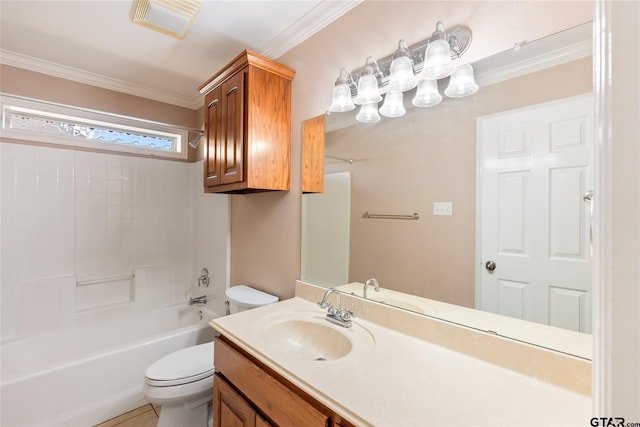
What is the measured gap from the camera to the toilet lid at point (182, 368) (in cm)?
148

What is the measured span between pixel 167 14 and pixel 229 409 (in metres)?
1.96

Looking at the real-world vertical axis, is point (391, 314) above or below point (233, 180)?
below

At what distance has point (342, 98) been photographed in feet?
4.54

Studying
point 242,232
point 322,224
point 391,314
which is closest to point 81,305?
point 242,232

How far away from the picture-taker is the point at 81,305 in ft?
7.56

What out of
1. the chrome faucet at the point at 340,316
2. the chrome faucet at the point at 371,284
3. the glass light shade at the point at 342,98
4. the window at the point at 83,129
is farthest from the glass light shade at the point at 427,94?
the window at the point at 83,129

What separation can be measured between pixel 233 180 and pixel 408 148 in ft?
3.34

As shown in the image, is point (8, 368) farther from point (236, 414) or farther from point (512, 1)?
point (512, 1)

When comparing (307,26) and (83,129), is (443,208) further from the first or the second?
(83,129)

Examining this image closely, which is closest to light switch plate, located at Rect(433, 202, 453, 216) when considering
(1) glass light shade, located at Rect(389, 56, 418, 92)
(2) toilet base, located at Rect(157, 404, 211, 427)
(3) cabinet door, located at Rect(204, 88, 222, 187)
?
(1) glass light shade, located at Rect(389, 56, 418, 92)

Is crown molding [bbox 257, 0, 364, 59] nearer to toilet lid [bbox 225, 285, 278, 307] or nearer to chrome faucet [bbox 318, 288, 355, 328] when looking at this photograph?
chrome faucet [bbox 318, 288, 355, 328]

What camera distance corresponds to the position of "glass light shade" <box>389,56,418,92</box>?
1.13 m

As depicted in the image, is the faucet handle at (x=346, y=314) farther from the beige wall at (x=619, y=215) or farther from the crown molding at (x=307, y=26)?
the crown molding at (x=307, y=26)

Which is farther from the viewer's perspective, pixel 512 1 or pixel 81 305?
pixel 81 305
